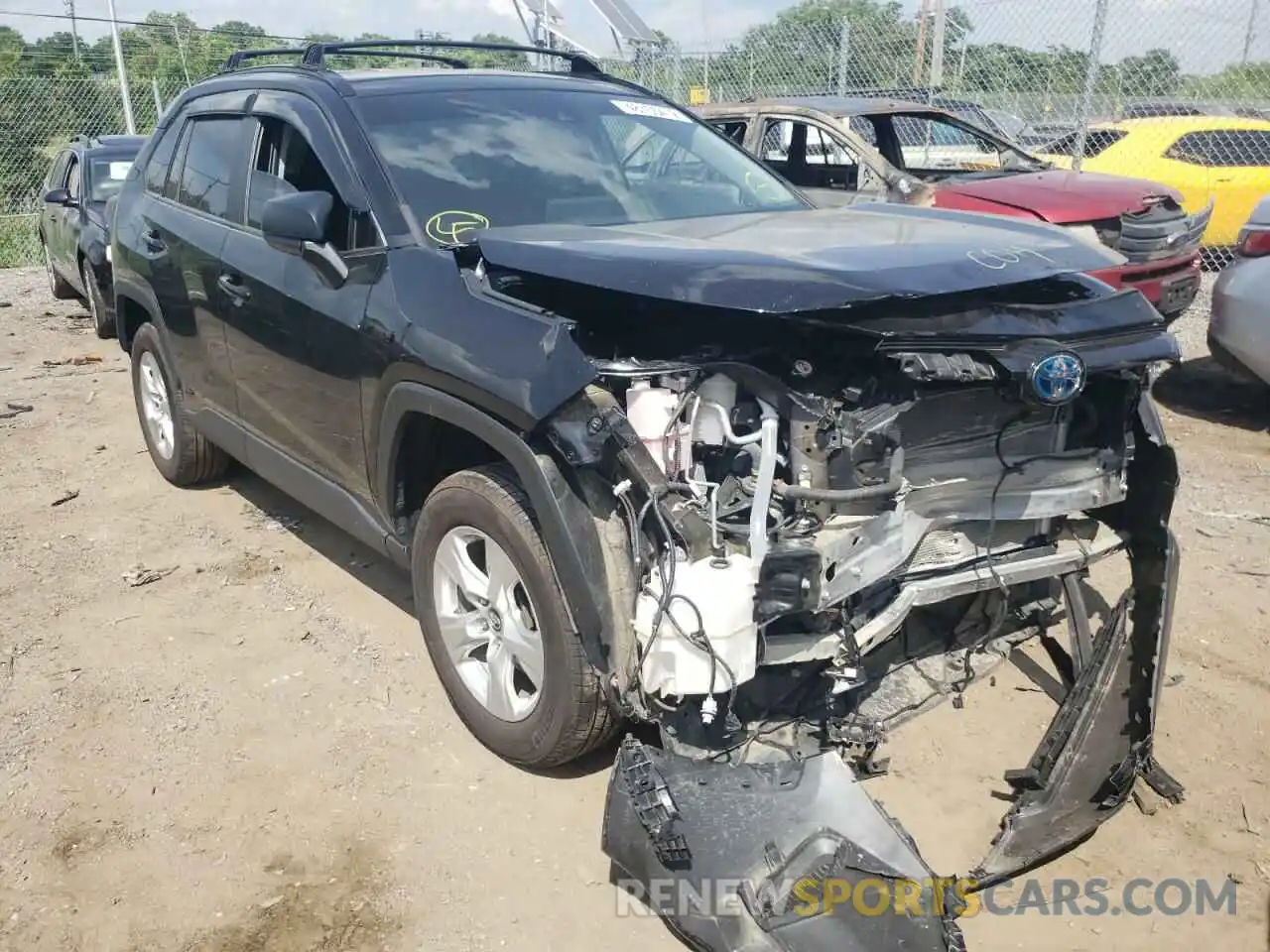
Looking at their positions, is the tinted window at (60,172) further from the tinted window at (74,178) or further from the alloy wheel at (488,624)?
the alloy wheel at (488,624)

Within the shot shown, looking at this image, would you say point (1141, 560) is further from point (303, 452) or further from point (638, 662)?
point (303, 452)

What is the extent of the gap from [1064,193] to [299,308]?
5.93 metres

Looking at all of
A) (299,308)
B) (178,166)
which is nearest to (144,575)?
(299,308)

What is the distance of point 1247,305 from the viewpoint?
5934mm

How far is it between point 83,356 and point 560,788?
749 centimetres

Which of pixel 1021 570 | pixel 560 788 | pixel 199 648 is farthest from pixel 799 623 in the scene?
→ pixel 199 648

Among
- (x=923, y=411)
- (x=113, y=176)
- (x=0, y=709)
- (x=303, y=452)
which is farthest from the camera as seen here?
(x=113, y=176)

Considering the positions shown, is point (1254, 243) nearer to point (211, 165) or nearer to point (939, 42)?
point (211, 165)

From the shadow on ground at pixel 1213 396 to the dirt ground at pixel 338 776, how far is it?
6.08 feet

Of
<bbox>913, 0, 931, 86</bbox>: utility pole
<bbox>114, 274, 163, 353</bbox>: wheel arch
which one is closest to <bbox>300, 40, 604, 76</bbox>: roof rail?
<bbox>114, 274, 163, 353</bbox>: wheel arch

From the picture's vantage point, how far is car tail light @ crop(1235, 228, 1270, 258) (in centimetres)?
595

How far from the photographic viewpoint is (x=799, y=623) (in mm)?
2674

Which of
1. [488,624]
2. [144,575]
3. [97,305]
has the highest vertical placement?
[488,624]

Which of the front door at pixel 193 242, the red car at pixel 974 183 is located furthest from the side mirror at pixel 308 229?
the red car at pixel 974 183
